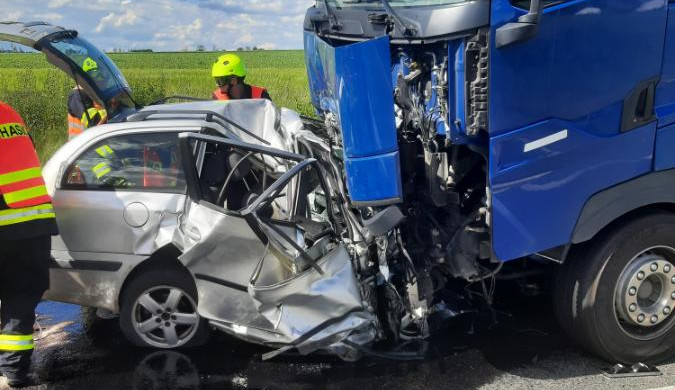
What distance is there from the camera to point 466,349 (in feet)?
12.9

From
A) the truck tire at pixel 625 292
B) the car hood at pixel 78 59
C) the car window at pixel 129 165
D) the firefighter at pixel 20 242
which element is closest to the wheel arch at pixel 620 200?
the truck tire at pixel 625 292

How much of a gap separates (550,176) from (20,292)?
10.7 feet

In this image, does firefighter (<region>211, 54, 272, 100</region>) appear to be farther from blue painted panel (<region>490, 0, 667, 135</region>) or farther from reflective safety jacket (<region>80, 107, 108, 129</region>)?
blue painted panel (<region>490, 0, 667, 135</region>)

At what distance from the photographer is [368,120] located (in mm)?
3254

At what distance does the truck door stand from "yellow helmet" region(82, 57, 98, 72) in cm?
357

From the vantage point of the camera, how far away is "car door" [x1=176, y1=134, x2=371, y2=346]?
3406mm

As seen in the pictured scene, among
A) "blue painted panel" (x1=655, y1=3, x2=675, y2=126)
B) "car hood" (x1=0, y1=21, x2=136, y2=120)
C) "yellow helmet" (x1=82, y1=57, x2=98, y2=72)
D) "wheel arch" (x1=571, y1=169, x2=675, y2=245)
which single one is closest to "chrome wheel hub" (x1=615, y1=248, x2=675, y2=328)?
"wheel arch" (x1=571, y1=169, x2=675, y2=245)

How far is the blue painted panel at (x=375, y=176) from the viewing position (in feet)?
10.8

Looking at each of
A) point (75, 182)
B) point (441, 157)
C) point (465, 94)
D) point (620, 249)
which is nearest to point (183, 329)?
point (75, 182)

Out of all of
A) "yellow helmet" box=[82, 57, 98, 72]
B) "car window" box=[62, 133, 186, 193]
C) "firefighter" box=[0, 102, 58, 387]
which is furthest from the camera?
"yellow helmet" box=[82, 57, 98, 72]

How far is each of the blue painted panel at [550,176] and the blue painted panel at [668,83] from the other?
107 mm

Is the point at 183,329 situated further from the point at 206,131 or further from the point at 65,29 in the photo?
the point at 65,29

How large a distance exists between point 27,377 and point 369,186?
2.47 m

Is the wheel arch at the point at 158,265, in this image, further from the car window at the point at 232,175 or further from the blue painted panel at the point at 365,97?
the blue painted panel at the point at 365,97
